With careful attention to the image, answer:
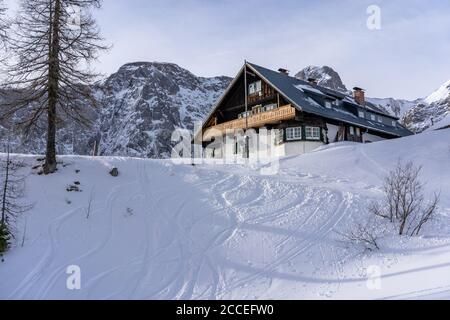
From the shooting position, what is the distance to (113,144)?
4220 inches

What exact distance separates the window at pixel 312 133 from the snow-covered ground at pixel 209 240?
39.8ft

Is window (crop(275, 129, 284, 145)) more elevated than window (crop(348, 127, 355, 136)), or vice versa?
window (crop(348, 127, 355, 136))

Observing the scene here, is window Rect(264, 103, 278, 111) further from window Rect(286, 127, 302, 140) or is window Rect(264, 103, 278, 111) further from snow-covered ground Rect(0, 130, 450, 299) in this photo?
snow-covered ground Rect(0, 130, 450, 299)

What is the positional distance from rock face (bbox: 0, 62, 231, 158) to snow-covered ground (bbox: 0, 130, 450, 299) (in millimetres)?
70881

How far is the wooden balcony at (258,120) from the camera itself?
1289 inches

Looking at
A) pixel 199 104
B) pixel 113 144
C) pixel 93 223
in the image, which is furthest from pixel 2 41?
pixel 199 104

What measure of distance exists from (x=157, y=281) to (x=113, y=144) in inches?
3941

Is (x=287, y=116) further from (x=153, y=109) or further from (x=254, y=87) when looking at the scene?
(x=153, y=109)

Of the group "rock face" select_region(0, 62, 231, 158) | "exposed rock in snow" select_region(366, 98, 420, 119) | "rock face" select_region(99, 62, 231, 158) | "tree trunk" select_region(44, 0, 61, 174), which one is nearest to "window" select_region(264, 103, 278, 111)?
"tree trunk" select_region(44, 0, 61, 174)

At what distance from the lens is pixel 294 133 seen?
111 feet

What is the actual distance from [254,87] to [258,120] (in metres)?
4.40

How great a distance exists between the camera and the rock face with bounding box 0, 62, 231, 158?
103062mm

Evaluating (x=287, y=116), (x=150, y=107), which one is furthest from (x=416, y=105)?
(x=287, y=116)
